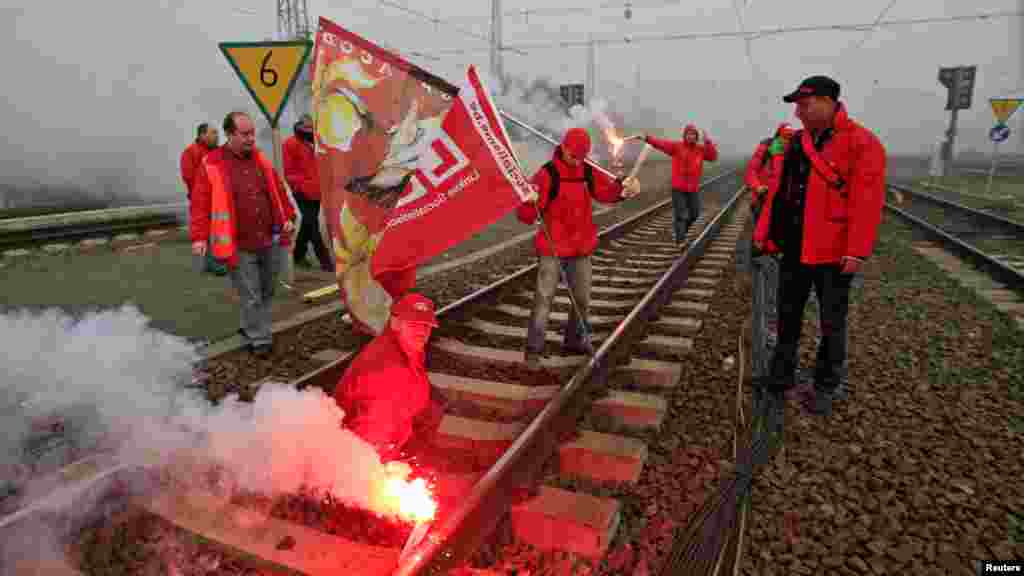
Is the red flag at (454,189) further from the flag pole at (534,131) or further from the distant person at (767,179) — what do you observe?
the distant person at (767,179)

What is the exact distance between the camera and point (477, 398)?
13.7ft

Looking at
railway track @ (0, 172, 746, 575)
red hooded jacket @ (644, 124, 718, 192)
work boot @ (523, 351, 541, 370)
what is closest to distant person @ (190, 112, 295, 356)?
railway track @ (0, 172, 746, 575)

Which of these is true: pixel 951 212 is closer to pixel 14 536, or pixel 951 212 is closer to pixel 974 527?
pixel 974 527

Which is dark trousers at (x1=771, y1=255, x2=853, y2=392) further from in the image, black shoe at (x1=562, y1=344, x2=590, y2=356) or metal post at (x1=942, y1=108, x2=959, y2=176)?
metal post at (x1=942, y1=108, x2=959, y2=176)

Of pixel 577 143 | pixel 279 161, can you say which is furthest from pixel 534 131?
pixel 279 161

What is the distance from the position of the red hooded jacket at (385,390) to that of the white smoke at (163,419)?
15cm

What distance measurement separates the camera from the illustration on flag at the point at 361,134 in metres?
3.06

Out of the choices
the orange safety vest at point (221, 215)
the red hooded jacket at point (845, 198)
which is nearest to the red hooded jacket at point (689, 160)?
the red hooded jacket at point (845, 198)

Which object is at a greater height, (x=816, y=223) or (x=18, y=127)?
(x=18, y=127)

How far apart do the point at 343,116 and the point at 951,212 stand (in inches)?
732

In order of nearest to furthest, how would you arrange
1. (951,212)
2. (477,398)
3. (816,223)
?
(816,223), (477,398), (951,212)

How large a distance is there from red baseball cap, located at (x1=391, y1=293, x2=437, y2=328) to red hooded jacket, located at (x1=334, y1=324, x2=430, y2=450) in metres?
0.11

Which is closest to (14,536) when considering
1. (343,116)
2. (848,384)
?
(343,116)

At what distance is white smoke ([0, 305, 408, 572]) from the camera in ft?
9.91
